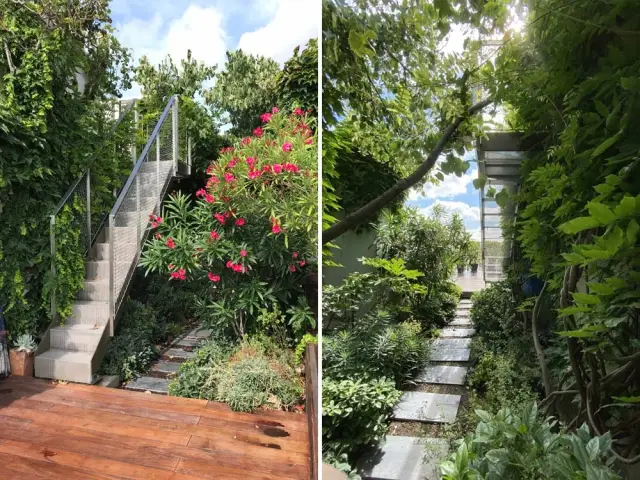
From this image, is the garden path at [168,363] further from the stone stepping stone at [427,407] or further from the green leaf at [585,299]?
the green leaf at [585,299]

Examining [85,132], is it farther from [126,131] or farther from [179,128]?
[179,128]

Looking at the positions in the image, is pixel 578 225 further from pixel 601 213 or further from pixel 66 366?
pixel 66 366

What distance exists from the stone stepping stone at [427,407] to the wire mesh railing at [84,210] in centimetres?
228

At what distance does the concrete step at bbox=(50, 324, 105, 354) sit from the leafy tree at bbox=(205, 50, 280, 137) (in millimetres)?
1392

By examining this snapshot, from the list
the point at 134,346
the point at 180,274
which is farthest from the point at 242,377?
the point at 134,346

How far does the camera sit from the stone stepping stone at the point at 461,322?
73 centimetres

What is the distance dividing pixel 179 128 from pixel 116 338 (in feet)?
4.06

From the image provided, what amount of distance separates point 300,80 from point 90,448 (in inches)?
71.8

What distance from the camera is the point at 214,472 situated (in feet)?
5.61

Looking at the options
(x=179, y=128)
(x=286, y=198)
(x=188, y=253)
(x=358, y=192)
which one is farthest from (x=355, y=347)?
(x=179, y=128)

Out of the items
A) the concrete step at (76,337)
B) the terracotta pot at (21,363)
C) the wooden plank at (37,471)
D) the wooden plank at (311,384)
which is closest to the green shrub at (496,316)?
the wooden plank at (311,384)

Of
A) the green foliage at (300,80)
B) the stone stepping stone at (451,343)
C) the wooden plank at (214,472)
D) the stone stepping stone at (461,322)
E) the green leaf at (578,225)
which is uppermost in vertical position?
the green foliage at (300,80)

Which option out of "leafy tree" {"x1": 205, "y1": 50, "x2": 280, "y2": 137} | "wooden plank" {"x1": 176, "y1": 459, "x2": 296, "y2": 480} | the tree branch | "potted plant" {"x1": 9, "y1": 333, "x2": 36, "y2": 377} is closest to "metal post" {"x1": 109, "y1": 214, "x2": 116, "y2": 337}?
"potted plant" {"x1": 9, "y1": 333, "x2": 36, "y2": 377}

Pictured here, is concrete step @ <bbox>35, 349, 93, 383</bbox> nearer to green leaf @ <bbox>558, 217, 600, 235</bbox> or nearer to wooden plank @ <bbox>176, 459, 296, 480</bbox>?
wooden plank @ <bbox>176, 459, 296, 480</bbox>
